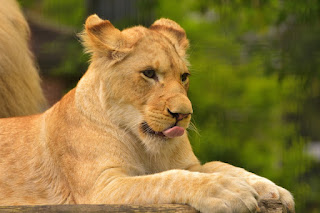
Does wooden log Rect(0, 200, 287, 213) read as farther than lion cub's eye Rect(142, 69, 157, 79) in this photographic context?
No

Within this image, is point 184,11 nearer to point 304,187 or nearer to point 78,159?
point 304,187

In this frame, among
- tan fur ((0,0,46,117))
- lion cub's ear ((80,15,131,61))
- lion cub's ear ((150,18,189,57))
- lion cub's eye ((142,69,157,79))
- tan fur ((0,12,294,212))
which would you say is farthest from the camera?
tan fur ((0,0,46,117))

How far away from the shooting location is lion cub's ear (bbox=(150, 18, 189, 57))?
9.77 ft

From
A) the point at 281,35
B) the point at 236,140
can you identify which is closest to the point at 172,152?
the point at 281,35

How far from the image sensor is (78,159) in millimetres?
2770

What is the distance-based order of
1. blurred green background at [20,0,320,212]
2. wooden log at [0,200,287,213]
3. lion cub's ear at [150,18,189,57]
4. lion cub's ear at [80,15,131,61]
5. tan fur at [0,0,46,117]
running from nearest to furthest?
wooden log at [0,200,287,213], lion cub's ear at [80,15,131,61], lion cub's ear at [150,18,189,57], tan fur at [0,0,46,117], blurred green background at [20,0,320,212]

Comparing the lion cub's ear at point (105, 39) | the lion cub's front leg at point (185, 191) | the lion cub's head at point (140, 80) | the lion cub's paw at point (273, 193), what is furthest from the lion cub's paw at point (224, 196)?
the lion cub's ear at point (105, 39)

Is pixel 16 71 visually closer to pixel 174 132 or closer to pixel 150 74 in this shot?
pixel 150 74

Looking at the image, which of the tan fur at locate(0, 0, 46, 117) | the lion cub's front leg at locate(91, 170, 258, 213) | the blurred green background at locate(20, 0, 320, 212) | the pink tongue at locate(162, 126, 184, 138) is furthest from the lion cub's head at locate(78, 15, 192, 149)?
the blurred green background at locate(20, 0, 320, 212)

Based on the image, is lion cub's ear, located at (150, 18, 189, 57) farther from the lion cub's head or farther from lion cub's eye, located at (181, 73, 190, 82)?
lion cub's eye, located at (181, 73, 190, 82)

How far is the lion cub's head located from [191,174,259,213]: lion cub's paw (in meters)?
0.29

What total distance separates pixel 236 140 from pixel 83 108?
4.35 m

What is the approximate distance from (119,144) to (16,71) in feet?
5.74

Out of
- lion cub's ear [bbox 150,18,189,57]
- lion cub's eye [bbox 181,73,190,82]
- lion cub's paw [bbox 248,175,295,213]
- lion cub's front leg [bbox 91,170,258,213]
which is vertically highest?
lion cub's ear [bbox 150,18,189,57]
